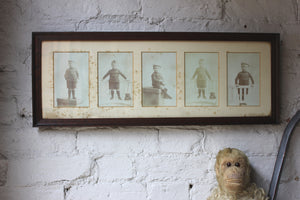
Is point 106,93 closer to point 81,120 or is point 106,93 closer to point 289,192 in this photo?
point 81,120

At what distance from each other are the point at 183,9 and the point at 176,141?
1.88 ft

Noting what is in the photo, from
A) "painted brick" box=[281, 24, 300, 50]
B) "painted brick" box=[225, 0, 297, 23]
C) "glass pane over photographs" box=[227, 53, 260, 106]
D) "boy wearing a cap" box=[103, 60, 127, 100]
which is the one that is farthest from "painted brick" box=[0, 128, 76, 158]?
"painted brick" box=[281, 24, 300, 50]

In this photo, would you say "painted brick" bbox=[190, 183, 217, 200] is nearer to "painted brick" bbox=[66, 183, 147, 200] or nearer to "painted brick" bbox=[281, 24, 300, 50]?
"painted brick" bbox=[66, 183, 147, 200]

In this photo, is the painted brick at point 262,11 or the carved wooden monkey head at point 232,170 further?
the painted brick at point 262,11

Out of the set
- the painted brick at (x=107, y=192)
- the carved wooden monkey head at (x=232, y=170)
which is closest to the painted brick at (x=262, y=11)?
the carved wooden monkey head at (x=232, y=170)

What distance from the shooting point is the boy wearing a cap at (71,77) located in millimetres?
974

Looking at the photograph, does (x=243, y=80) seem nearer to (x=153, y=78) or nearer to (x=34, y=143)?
(x=153, y=78)

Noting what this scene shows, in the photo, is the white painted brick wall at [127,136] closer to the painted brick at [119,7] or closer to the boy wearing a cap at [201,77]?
the painted brick at [119,7]

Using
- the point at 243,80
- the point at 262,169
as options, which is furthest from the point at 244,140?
the point at 243,80

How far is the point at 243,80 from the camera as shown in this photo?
1.00m

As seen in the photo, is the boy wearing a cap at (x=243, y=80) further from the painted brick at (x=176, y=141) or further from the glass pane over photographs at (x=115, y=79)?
the glass pane over photographs at (x=115, y=79)

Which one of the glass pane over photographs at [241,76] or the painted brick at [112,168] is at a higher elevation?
the glass pane over photographs at [241,76]

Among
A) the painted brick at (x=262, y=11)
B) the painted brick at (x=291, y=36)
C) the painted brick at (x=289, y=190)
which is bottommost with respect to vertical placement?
the painted brick at (x=289, y=190)

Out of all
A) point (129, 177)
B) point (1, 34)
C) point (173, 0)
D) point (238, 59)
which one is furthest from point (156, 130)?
point (1, 34)
